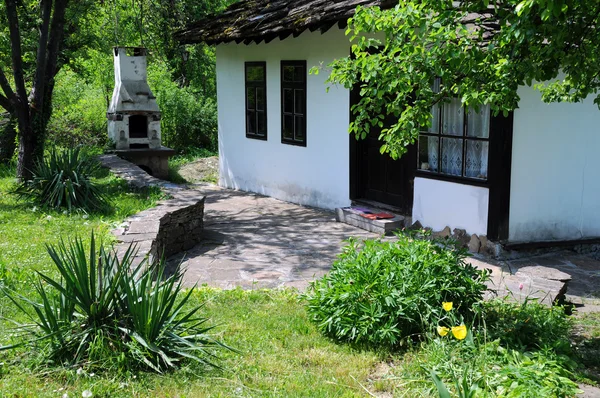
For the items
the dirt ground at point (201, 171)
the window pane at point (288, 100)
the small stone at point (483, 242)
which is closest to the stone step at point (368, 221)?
the small stone at point (483, 242)

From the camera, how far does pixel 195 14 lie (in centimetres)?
1767

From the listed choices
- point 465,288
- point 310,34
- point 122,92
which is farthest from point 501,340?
point 122,92

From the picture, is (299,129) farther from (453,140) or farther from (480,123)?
(480,123)

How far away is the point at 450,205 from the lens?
902 cm

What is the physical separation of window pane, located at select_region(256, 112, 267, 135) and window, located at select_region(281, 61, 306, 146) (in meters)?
0.70

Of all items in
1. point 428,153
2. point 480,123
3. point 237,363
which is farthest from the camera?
point 428,153

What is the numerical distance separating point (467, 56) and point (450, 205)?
15.3 ft

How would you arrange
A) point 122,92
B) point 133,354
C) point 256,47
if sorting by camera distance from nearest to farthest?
point 133,354, point 256,47, point 122,92

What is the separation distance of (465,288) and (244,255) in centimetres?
399

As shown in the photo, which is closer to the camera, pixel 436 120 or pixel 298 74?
pixel 436 120

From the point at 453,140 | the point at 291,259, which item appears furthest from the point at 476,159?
the point at 291,259

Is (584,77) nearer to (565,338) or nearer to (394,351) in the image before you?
(565,338)

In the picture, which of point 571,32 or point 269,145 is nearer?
point 571,32

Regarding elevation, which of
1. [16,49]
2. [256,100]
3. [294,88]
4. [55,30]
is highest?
[55,30]
